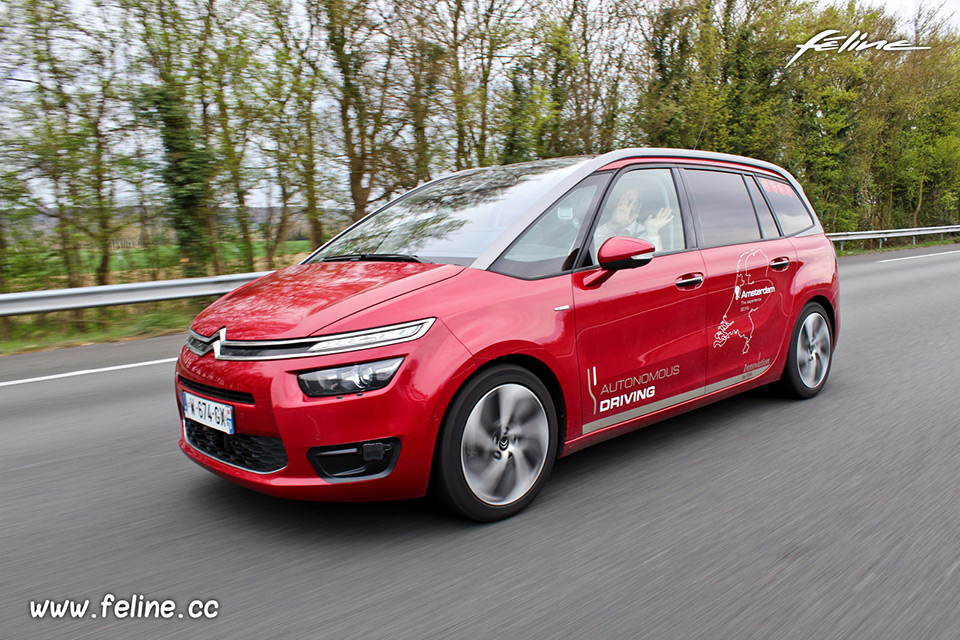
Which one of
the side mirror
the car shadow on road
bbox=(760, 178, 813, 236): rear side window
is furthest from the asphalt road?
bbox=(760, 178, 813, 236): rear side window

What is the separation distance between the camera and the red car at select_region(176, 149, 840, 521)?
2.87 metres

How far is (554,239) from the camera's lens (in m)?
3.61

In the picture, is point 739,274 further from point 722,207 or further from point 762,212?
point 762,212

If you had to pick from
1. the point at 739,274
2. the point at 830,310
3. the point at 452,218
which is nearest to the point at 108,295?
the point at 452,218

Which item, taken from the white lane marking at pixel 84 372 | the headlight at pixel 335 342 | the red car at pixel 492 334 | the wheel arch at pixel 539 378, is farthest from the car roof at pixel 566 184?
the white lane marking at pixel 84 372

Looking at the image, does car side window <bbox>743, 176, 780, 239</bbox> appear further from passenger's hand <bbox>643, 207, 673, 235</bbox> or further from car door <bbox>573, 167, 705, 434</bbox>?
passenger's hand <bbox>643, 207, 673, 235</bbox>

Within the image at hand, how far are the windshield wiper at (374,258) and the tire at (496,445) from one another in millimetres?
803

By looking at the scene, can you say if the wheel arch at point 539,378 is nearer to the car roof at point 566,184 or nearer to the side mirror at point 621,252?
the car roof at point 566,184

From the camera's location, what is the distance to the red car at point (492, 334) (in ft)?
9.40

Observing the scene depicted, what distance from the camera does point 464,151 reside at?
15.5 m

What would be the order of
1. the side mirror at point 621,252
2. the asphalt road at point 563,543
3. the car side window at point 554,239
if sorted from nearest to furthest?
the asphalt road at point 563,543 < the car side window at point 554,239 < the side mirror at point 621,252

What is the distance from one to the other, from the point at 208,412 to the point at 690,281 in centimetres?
259

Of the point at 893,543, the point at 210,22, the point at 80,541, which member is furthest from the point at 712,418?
the point at 210,22

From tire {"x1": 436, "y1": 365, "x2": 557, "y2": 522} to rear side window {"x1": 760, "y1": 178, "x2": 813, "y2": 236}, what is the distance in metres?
Result: 2.74
